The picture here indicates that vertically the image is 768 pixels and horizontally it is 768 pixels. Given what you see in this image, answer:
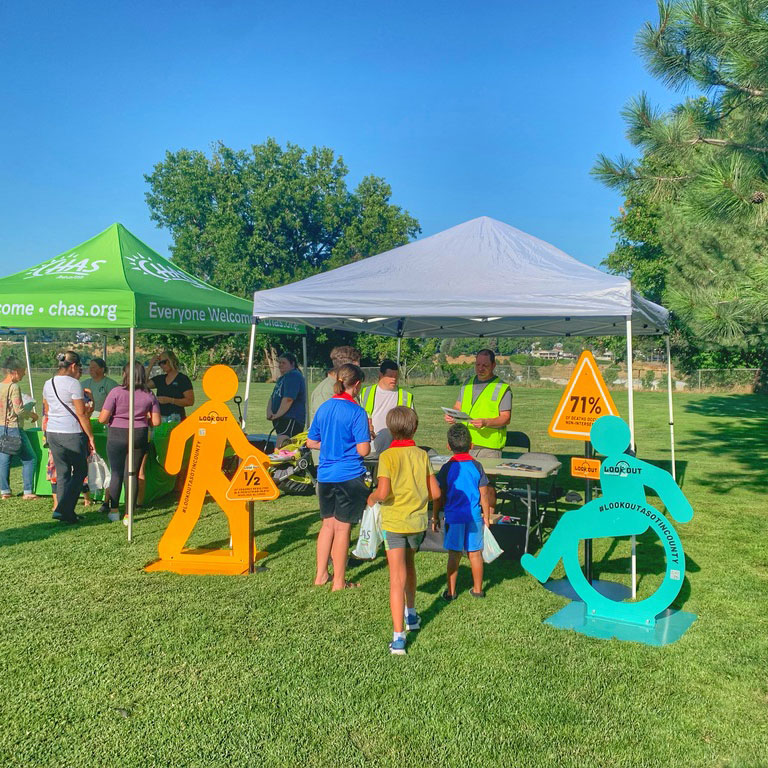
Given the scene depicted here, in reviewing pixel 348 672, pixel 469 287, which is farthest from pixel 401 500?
pixel 469 287

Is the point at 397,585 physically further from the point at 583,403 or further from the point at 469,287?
the point at 469,287

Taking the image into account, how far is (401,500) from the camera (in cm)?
380

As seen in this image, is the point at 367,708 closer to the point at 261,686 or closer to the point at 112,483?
the point at 261,686

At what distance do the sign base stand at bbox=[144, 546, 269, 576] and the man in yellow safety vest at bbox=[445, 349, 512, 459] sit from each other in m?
2.25

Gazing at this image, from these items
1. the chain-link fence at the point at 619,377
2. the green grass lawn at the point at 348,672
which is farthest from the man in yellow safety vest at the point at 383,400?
the chain-link fence at the point at 619,377

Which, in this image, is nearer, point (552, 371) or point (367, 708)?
point (367, 708)

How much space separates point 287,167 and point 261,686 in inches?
1704

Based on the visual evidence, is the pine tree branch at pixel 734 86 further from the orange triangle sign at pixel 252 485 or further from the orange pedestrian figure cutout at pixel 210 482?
the orange triangle sign at pixel 252 485

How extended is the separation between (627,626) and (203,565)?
3.18 meters

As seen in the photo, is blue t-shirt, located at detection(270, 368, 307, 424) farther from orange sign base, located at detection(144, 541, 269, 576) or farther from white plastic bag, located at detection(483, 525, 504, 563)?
white plastic bag, located at detection(483, 525, 504, 563)

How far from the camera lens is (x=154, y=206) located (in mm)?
45500

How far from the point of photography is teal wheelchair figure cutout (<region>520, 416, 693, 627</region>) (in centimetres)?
398

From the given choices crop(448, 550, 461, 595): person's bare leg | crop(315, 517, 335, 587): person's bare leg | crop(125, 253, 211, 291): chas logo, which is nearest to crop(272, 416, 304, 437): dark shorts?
crop(125, 253, 211, 291): chas logo

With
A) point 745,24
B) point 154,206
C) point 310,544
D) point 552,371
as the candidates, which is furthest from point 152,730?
point 154,206
